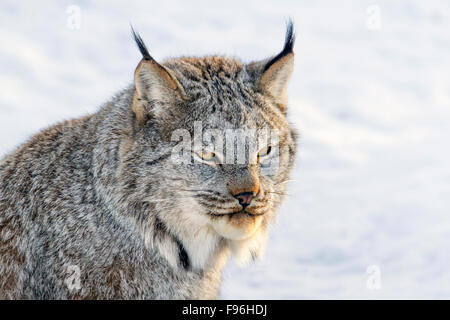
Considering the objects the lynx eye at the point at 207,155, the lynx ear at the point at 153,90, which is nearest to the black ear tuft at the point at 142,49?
the lynx ear at the point at 153,90

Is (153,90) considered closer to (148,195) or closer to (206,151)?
(206,151)

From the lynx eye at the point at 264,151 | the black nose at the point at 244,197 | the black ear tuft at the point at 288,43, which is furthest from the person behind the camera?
the black ear tuft at the point at 288,43

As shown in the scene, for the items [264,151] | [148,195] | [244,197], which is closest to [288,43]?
[264,151]

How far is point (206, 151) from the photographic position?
486 cm

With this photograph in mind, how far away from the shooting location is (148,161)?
5.02m

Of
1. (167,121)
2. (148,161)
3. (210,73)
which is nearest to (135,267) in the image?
(148,161)

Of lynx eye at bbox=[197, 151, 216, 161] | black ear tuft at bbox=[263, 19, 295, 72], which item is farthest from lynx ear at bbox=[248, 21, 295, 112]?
lynx eye at bbox=[197, 151, 216, 161]

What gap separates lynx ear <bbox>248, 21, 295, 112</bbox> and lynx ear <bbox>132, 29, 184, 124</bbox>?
74cm

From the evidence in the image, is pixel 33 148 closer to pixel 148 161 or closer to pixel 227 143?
pixel 148 161

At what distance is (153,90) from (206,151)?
63 cm

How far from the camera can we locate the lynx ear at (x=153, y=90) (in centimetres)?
493

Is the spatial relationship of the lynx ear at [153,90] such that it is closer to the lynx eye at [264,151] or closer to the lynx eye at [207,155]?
the lynx eye at [207,155]

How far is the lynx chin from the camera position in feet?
16.1
